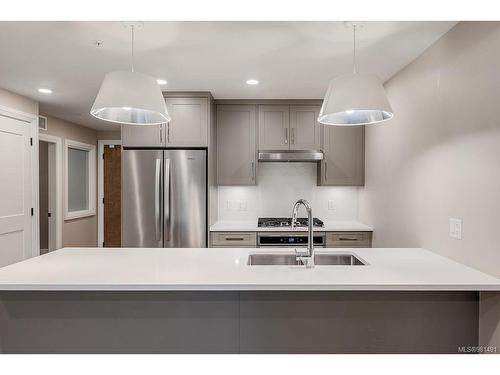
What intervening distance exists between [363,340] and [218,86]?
2522 millimetres

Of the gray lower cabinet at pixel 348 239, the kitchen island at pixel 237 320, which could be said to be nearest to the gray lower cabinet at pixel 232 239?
the gray lower cabinet at pixel 348 239

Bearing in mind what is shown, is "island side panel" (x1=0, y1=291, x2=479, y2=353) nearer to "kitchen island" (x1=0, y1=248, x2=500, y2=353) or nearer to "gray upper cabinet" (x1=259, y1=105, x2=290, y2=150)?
"kitchen island" (x1=0, y1=248, x2=500, y2=353)

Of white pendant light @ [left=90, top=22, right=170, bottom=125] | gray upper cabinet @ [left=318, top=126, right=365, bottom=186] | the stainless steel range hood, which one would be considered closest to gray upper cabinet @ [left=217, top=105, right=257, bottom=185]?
the stainless steel range hood

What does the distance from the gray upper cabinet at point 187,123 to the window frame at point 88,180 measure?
7.79 feet

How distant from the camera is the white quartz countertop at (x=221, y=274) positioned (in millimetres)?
1513

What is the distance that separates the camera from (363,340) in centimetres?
165

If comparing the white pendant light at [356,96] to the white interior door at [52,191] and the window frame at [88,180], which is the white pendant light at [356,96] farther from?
the window frame at [88,180]

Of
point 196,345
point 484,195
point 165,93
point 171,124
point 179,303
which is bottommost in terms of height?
point 196,345

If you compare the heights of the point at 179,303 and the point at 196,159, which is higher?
the point at 196,159

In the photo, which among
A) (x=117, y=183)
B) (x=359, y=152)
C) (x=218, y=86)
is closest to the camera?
(x=218, y=86)

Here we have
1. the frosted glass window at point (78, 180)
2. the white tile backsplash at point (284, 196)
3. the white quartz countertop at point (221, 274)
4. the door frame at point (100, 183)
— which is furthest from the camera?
the door frame at point (100, 183)

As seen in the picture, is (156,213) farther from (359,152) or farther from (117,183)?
(117,183)

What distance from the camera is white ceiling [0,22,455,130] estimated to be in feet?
6.63

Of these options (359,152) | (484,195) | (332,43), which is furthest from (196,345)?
(359,152)
